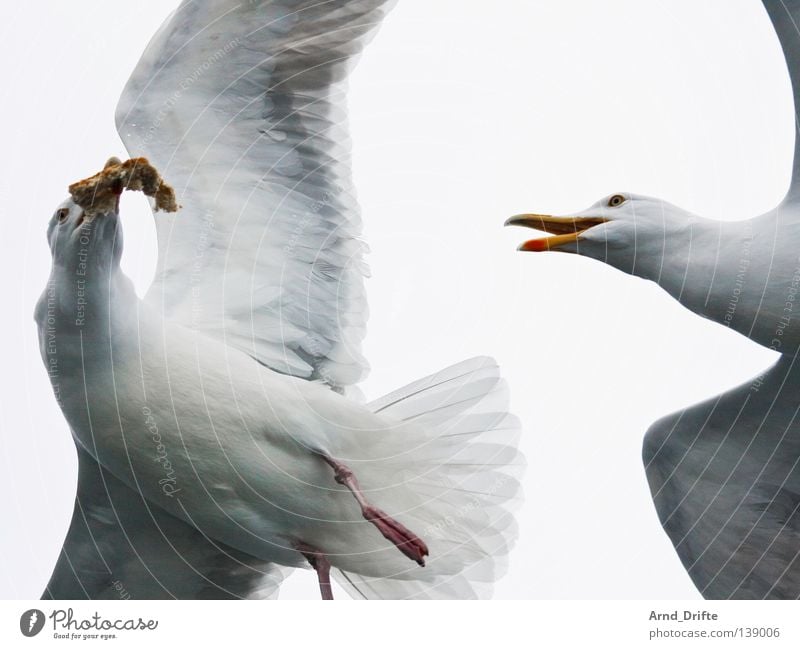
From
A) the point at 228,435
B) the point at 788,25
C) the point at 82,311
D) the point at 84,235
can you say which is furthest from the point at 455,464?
the point at 788,25

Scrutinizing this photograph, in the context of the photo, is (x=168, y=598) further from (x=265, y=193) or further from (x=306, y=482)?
(x=265, y=193)

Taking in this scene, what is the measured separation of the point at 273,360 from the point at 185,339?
1.45 ft

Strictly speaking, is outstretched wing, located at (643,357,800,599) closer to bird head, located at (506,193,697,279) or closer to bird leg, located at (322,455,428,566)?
bird head, located at (506,193,697,279)

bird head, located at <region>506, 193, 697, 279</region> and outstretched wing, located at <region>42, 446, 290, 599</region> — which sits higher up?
bird head, located at <region>506, 193, 697, 279</region>

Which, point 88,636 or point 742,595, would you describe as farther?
point 742,595

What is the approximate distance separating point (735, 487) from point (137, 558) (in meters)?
2.17

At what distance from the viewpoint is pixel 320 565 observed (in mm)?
5293

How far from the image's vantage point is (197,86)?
540 cm

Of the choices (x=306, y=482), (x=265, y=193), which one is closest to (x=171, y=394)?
(x=306, y=482)

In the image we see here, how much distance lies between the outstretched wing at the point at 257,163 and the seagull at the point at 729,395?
74 centimetres

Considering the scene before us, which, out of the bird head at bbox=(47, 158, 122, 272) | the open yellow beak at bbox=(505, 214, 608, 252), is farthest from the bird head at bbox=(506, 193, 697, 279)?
the bird head at bbox=(47, 158, 122, 272)

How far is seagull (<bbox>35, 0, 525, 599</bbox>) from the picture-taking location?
504 cm

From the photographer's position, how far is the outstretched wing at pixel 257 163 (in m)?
5.36

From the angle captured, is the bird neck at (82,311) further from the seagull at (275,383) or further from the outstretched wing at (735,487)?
the outstretched wing at (735,487)
